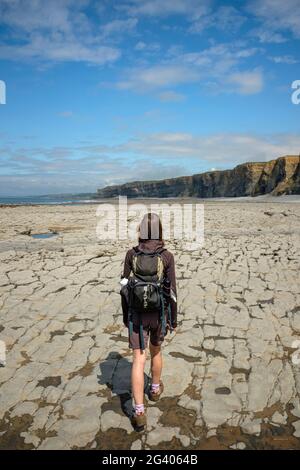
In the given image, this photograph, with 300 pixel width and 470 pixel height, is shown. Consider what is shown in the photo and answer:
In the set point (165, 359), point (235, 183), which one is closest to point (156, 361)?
point (165, 359)

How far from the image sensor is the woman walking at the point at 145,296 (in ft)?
9.64

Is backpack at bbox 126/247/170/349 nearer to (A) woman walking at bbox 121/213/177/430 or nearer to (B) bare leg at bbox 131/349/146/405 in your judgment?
(A) woman walking at bbox 121/213/177/430

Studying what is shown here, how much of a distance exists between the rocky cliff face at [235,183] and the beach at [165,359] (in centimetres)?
5672

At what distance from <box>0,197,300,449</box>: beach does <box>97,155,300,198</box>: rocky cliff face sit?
5672 centimetres

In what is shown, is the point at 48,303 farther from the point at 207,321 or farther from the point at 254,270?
the point at 254,270

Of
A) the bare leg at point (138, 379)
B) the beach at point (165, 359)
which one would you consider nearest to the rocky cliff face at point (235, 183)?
the beach at point (165, 359)

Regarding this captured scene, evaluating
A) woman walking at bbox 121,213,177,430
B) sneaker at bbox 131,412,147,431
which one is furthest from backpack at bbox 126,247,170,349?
sneaker at bbox 131,412,147,431

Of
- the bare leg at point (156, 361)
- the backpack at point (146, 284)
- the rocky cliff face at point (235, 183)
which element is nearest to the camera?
the backpack at point (146, 284)

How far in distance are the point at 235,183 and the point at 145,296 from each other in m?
82.6

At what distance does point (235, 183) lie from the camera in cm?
8150

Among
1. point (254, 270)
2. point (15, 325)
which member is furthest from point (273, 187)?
point (15, 325)

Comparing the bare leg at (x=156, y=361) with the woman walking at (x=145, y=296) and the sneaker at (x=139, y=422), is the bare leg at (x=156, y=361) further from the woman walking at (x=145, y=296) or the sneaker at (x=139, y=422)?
the sneaker at (x=139, y=422)

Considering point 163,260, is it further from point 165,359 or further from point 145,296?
point 165,359
